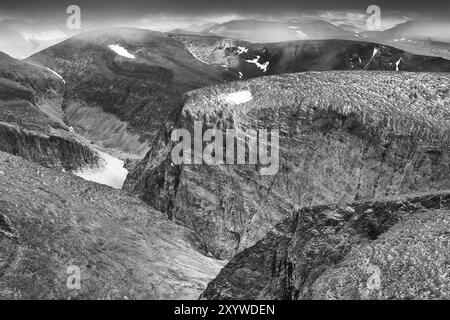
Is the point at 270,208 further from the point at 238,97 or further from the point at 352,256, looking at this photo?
the point at 352,256

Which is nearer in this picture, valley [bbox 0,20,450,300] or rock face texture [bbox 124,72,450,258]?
valley [bbox 0,20,450,300]

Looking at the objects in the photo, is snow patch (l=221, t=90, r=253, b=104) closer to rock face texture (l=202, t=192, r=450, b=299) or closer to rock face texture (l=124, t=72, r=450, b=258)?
rock face texture (l=124, t=72, r=450, b=258)

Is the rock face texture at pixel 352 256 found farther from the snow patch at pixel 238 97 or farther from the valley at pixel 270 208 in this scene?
the snow patch at pixel 238 97

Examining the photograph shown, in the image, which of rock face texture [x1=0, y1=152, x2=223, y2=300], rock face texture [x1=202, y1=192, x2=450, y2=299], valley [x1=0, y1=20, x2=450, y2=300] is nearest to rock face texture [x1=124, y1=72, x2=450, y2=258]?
valley [x1=0, y1=20, x2=450, y2=300]
